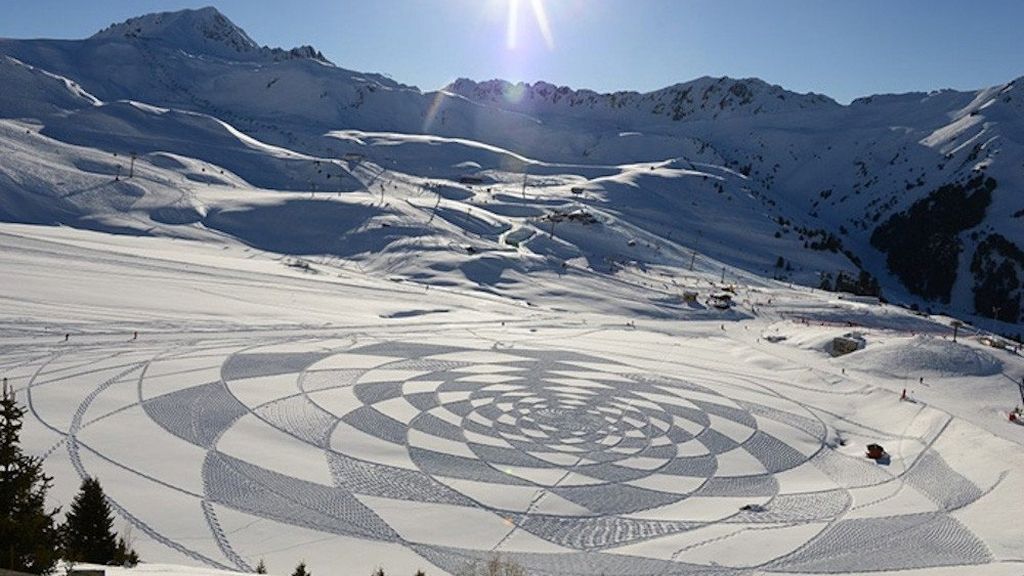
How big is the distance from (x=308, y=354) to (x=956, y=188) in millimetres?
171811

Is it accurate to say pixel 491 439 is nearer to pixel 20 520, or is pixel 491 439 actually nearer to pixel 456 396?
pixel 456 396

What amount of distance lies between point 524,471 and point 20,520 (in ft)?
59.7

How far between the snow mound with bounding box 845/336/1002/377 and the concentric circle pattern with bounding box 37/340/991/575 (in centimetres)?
1439

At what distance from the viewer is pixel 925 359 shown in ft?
164

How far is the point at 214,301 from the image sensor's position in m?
54.4

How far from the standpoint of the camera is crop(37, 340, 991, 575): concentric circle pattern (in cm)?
2208

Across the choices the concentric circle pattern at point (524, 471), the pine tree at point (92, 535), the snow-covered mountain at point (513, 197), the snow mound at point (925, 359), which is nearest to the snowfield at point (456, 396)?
the concentric circle pattern at point (524, 471)

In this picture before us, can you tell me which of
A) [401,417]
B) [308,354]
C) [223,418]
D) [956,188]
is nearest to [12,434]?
[223,418]

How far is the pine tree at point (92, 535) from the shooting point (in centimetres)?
1598

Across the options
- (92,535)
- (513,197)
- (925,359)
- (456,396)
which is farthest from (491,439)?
(513,197)

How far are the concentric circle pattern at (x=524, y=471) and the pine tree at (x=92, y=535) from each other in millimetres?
3255

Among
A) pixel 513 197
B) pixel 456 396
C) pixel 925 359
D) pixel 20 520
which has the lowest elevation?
pixel 925 359

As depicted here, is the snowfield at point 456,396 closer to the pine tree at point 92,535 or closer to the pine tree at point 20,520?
the pine tree at point 92,535

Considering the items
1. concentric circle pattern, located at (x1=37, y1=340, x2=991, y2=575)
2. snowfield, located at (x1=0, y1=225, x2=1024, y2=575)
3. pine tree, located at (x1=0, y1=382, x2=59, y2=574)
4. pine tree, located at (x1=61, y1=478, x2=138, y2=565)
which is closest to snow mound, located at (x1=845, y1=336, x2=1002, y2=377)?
snowfield, located at (x1=0, y1=225, x2=1024, y2=575)
